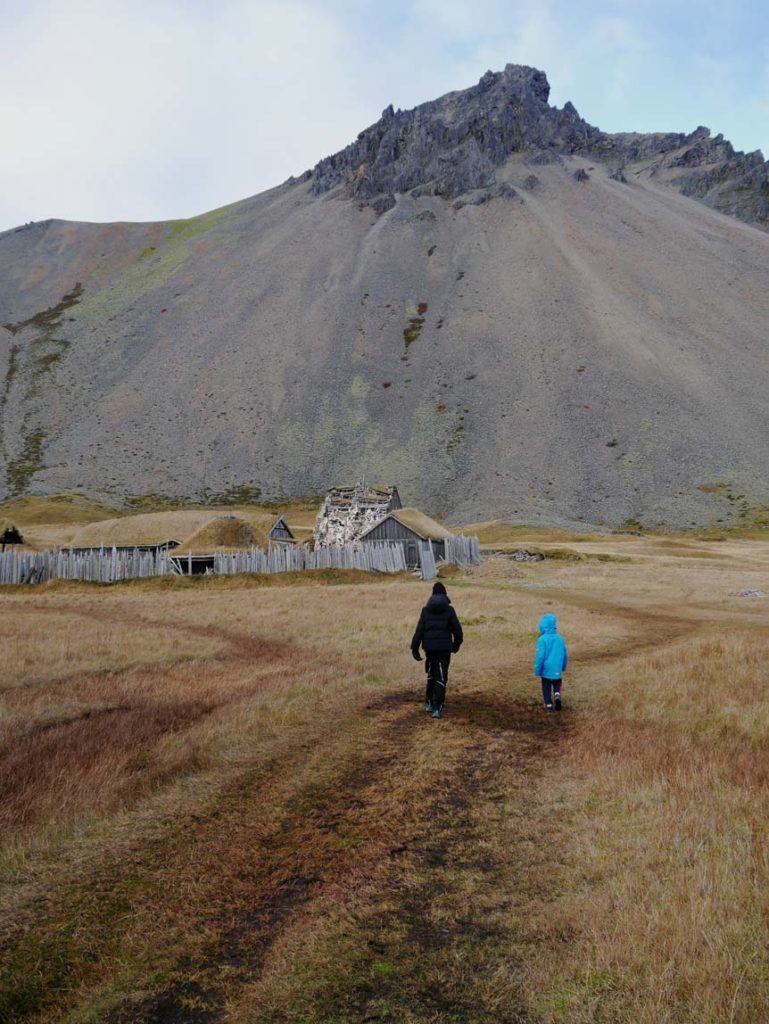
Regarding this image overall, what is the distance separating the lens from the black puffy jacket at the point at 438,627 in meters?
10.1

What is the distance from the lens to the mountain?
3398 inches

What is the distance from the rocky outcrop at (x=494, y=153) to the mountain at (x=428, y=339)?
0.81m

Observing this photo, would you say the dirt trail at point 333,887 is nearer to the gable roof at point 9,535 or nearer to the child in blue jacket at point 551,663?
the child in blue jacket at point 551,663

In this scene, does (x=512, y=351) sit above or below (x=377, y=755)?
above

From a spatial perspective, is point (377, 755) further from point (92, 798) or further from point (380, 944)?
point (380, 944)

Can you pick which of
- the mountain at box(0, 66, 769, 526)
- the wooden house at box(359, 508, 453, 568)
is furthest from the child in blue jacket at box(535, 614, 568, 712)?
the mountain at box(0, 66, 769, 526)

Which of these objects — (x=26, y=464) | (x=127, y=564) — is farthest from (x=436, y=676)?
(x=26, y=464)

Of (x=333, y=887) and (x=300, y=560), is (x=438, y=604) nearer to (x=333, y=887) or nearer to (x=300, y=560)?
(x=333, y=887)

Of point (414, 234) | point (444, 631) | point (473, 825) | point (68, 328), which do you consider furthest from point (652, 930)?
point (414, 234)

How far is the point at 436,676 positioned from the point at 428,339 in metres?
110

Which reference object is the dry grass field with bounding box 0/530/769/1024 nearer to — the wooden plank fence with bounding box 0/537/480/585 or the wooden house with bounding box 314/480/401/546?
the wooden plank fence with bounding box 0/537/480/585

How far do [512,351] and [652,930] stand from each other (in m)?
107

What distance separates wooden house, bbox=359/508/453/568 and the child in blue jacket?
99.7 ft

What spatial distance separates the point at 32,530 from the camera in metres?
63.1
